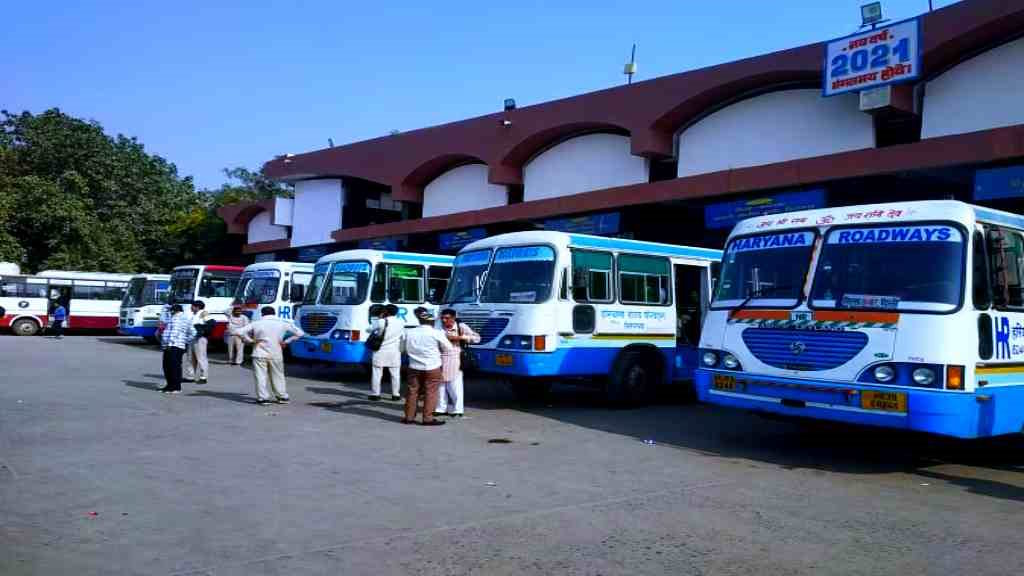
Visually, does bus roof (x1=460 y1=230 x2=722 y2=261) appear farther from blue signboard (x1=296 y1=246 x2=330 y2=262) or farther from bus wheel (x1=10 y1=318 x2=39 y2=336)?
bus wheel (x1=10 y1=318 x2=39 y2=336)

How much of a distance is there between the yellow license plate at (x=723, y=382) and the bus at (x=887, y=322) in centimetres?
2

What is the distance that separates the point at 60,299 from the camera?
31.9 meters

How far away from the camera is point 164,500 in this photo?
6.64 metres

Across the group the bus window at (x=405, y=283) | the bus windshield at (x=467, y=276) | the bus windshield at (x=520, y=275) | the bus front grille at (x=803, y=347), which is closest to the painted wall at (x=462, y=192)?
the bus window at (x=405, y=283)

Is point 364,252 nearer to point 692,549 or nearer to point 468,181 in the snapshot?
point 468,181

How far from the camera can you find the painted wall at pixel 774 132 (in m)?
16.7

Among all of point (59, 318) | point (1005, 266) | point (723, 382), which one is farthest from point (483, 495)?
point (59, 318)

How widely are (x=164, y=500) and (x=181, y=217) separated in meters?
40.7

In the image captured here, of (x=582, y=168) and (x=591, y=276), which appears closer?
(x=591, y=276)

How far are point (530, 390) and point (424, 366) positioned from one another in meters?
3.91

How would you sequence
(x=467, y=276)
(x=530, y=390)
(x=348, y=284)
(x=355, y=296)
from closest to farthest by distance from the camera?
(x=467, y=276)
(x=530, y=390)
(x=355, y=296)
(x=348, y=284)

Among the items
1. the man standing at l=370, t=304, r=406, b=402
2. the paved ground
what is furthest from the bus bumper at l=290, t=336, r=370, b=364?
the paved ground

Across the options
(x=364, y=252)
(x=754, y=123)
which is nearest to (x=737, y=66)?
(x=754, y=123)

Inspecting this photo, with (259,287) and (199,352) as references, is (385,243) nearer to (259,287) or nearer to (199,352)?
(259,287)
